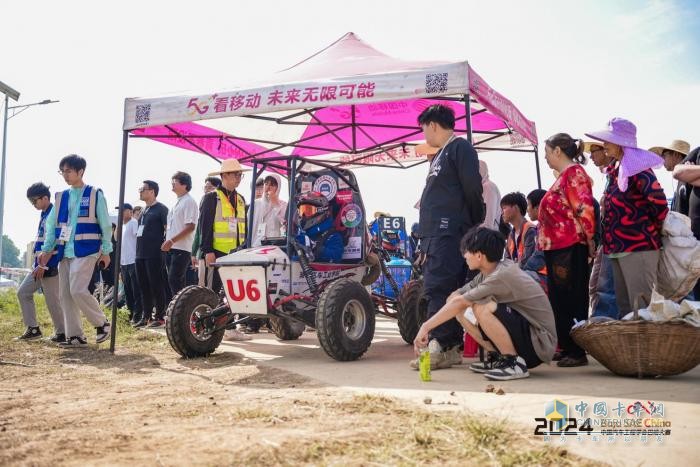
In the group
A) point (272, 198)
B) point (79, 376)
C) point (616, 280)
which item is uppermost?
point (272, 198)

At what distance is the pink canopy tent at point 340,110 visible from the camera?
5000 mm

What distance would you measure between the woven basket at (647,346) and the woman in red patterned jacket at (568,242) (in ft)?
1.88

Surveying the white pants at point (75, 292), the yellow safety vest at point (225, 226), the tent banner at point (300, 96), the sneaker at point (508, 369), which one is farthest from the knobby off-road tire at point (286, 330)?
A: the sneaker at point (508, 369)

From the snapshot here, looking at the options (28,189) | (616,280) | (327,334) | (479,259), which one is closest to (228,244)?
(327,334)

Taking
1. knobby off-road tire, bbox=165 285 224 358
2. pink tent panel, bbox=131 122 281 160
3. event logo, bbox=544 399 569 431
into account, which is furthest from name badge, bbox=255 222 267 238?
event logo, bbox=544 399 569 431

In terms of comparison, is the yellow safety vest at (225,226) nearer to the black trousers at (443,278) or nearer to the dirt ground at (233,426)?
the dirt ground at (233,426)

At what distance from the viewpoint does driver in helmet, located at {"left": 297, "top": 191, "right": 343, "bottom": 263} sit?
569 centimetres

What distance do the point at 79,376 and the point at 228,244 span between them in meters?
2.34

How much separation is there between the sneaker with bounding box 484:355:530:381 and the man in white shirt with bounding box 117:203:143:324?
6.20 meters

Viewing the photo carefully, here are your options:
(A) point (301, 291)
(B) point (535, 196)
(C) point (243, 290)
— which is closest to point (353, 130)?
(B) point (535, 196)

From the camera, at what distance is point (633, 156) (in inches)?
169

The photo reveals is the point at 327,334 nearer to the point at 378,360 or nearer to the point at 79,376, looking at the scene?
the point at 378,360

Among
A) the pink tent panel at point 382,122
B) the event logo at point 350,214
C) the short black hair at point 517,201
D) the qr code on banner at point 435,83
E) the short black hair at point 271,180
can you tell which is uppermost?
the pink tent panel at point 382,122

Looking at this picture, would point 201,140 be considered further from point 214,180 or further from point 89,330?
point 89,330
